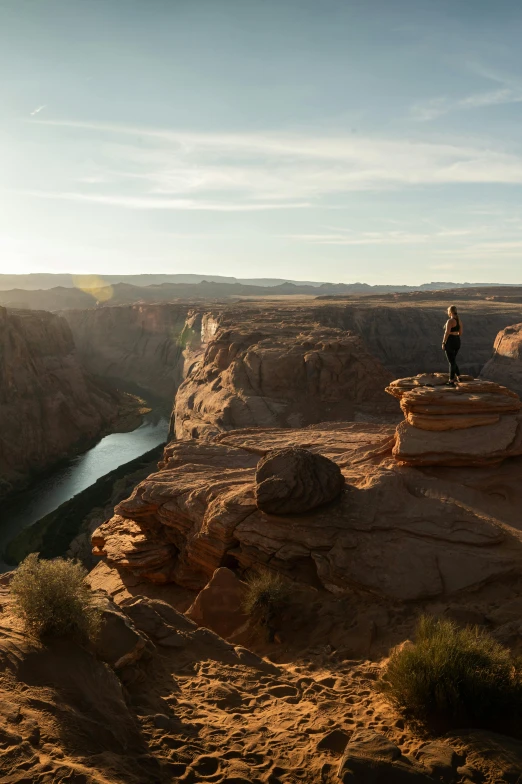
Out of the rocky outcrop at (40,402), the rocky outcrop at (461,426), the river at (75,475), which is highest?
the rocky outcrop at (461,426)

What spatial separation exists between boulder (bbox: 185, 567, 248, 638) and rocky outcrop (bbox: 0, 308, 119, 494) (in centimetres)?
3107

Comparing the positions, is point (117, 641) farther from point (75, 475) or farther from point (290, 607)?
point (75, 475)

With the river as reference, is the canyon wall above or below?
above

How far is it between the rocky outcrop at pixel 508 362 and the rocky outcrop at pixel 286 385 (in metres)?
17.3

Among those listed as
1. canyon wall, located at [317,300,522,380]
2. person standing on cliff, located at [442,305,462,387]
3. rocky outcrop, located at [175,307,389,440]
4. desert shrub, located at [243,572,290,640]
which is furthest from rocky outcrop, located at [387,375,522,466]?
canyon wall, located at [317,300,522,380]

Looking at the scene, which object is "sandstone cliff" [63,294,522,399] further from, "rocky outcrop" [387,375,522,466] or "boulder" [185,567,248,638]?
"boulder" [185,567,248,638]

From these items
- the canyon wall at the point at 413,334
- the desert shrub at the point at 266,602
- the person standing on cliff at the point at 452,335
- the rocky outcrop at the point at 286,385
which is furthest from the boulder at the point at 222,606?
the canyon wall at the point at 413,334

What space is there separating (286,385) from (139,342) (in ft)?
193

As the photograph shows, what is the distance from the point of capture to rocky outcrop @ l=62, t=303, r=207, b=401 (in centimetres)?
7306

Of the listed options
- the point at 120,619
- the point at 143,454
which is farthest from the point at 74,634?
the point at 143,454

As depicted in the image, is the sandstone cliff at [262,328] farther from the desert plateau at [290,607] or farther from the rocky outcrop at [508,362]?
the desert plateau at [290,607]

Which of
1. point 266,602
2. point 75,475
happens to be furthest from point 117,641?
point 75,475

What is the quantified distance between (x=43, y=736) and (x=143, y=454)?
40.0 meters

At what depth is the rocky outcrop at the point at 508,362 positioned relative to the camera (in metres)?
45.3
